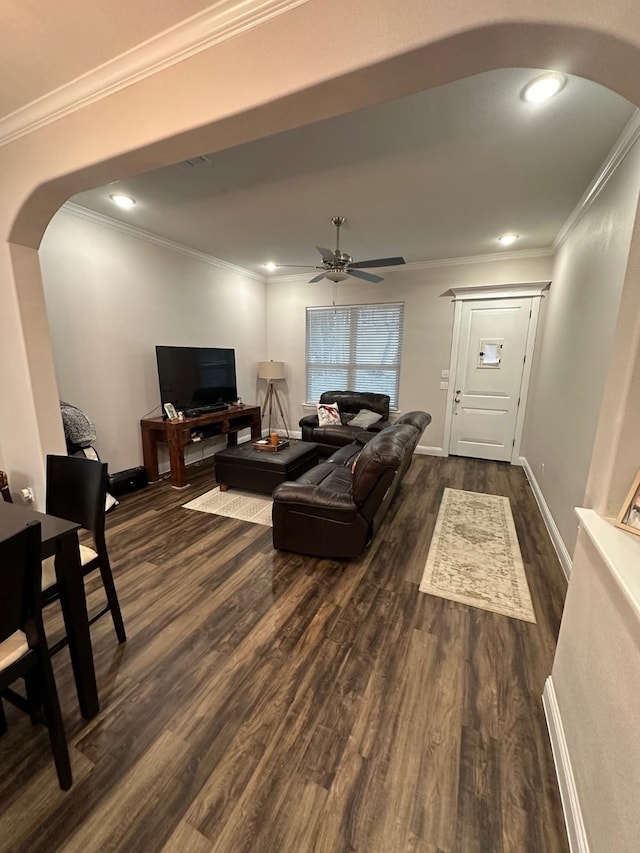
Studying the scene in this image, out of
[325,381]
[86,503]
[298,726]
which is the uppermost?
[325,381]

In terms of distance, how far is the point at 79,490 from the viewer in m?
1.75

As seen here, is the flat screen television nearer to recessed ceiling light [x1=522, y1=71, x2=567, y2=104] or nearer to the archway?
the archway

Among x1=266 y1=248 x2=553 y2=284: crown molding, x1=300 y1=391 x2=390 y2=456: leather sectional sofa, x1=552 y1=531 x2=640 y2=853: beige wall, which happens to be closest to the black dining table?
x1=552 y1=531 x2=640 y2=853: beige wall

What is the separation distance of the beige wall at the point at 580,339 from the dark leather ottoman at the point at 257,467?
2.42 metres

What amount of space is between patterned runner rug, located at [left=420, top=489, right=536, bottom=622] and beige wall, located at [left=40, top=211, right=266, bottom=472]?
3.46 meters

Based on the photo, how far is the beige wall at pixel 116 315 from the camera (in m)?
3.32

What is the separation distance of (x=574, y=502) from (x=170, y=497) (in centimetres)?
366

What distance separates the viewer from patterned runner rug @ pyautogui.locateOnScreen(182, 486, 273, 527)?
3.27 meters

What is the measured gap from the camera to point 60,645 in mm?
1413

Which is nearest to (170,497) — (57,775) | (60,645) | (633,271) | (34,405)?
(34,405)

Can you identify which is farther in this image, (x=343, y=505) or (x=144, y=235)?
(x=144, y=235)

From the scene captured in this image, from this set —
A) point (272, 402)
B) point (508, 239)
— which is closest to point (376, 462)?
point (508, 239)

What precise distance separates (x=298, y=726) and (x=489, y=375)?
15.4 ft

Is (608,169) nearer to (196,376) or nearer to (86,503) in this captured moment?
(86,503)
